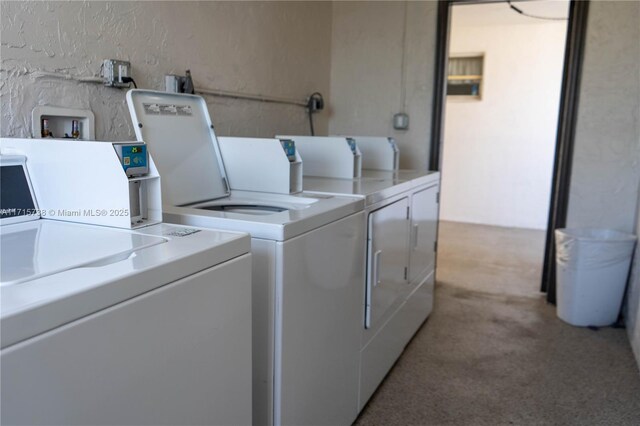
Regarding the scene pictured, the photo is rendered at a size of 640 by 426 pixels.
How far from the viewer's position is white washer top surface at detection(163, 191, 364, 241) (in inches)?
56.2

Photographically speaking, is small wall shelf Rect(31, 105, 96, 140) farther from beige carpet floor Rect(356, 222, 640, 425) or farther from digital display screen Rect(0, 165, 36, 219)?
beige carpet floor Rect(356, 222, 640, 425)

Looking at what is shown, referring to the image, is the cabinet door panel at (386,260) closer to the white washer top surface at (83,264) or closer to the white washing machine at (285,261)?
the white washing machine at (285,261)

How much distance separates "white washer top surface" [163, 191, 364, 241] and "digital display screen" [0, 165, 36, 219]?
37 centimetres

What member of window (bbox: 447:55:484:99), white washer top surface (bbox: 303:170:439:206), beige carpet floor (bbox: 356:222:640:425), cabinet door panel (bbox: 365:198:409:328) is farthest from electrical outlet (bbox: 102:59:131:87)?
window (bbox: 447:55:484:99)

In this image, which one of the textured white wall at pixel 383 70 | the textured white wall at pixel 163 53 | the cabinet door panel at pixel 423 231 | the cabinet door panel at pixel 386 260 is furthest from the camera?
the textured white wall at pixel 383 70

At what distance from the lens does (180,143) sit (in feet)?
6.45

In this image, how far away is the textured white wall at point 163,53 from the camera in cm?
164

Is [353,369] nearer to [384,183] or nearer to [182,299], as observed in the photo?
[384,183]

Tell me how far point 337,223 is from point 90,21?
1.15m

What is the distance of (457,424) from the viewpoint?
2115 millimetres

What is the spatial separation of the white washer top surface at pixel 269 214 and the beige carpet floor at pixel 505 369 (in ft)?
3.12

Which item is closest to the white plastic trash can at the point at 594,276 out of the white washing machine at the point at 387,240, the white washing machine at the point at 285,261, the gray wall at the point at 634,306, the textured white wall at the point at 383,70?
the gray wall at the point at 634,306

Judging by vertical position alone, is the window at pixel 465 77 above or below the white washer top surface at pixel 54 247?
above

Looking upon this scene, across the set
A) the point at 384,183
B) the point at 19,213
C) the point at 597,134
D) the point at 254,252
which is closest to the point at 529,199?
the point at 597,134
